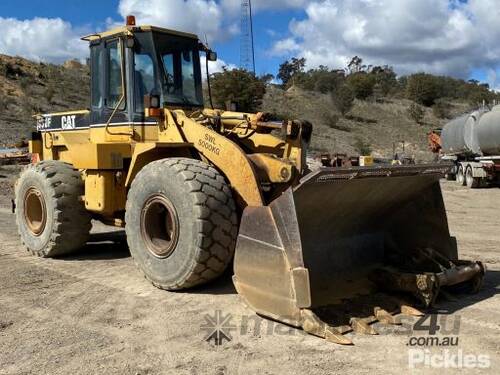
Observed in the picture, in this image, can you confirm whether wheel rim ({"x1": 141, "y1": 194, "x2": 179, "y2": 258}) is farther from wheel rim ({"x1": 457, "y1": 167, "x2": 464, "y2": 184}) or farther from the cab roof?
wheel rim ({"x1": 457, "y1": 167, "x2": 464, "y2": 184})

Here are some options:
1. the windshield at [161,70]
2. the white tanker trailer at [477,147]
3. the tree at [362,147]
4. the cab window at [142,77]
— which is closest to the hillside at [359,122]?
the tree at [362,147]

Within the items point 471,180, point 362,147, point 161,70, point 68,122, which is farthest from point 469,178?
point 161,70

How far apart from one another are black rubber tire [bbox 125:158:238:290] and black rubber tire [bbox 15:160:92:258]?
2.02 metres

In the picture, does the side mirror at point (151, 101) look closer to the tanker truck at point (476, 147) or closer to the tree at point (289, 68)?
the tanker truck at point (476, 147)

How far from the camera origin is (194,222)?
18.4 ft

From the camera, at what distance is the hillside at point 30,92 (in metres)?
26.3

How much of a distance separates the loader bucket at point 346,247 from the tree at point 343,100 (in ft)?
127

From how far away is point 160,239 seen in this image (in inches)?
250

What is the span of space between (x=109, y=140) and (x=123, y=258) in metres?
1.63

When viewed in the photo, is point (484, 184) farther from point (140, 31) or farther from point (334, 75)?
point (334, 75)

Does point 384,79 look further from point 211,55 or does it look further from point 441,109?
point 211,55

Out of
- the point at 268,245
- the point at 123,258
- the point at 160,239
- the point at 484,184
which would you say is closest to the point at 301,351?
the point at 268,245

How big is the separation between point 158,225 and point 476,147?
19.7m

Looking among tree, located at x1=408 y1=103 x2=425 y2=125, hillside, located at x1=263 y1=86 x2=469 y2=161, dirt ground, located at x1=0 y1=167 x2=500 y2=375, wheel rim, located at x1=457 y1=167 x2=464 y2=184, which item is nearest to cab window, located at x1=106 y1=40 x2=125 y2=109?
dirt ground, located at x1=0 y1=167 x2=500 y2=375
